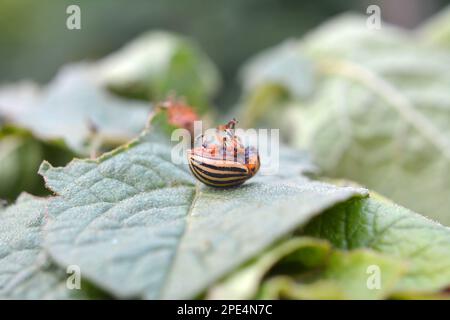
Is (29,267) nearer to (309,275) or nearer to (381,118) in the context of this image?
(309,275)

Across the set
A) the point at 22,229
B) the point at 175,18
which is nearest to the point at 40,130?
the point at 22,229

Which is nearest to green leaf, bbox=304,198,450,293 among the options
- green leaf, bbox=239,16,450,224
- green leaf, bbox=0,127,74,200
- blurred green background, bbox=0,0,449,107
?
green leaf, bbox=239,16,450,224

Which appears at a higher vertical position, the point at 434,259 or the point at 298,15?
the point at 298,15

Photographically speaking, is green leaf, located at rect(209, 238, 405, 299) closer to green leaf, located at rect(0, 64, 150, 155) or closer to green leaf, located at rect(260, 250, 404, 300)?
green leaf, located at rect(260, 250, 404, 300)

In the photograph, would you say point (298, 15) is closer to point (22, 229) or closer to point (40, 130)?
point (40, 130)

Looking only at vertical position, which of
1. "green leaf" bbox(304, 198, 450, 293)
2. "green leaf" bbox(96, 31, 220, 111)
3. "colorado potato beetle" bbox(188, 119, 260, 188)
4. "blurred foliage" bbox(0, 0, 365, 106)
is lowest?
"green leaf" bbox(304, 198, 450, 293)

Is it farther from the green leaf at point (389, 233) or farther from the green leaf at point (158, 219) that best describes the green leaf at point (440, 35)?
the green leaf at point (389, 233)

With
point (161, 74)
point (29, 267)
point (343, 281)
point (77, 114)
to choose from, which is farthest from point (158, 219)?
point (161, 74)
